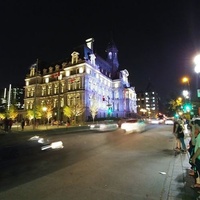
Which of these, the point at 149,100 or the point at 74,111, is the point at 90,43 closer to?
the point at 74,111

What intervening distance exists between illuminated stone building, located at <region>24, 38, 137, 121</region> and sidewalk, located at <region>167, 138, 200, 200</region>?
46.9 metres

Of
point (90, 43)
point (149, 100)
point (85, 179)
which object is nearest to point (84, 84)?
point (90, 43)

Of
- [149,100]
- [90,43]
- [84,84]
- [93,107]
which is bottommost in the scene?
[93,107]

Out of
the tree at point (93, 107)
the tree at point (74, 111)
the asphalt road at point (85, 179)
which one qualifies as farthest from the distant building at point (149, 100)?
the asphalt road at point (85, 179)

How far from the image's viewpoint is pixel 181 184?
5863mm

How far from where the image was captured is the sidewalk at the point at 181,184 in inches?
196

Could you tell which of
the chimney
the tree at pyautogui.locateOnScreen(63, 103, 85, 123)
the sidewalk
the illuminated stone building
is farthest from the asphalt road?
the chimney

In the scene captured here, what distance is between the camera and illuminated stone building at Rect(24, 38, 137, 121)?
65938 millimetres

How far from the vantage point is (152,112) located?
517ft

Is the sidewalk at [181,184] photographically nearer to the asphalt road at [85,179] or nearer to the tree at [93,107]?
the asphalt road at [85,179]

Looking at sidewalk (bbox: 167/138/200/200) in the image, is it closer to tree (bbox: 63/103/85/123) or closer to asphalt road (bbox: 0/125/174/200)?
asphalt road (bbox: 0/125/174/200)

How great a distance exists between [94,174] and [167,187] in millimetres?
2556

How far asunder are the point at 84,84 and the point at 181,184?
60.4m

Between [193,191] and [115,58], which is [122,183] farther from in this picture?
[115,58]
